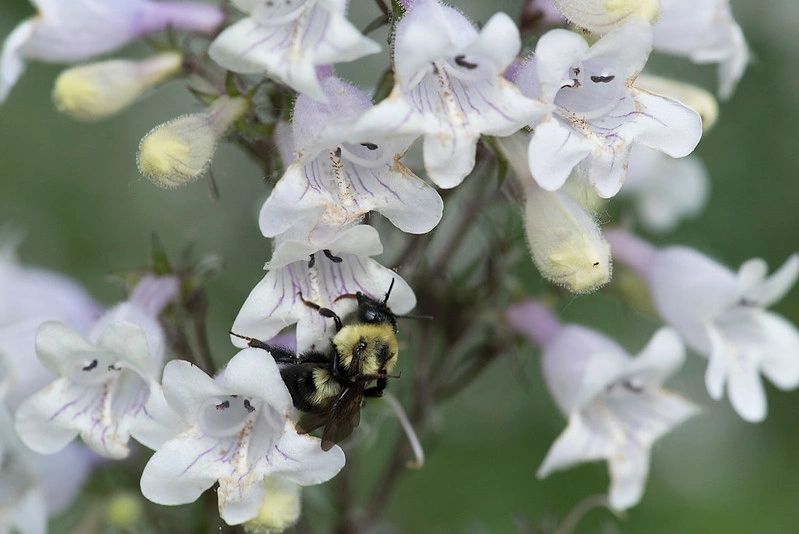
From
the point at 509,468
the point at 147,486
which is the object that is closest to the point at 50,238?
the point at 509,468

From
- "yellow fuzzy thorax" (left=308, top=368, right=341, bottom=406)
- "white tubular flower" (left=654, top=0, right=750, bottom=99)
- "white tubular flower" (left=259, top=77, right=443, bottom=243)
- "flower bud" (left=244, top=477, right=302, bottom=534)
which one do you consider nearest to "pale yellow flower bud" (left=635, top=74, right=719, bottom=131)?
"white tubular flower" (left=654, top=0, right=750, bottom=99)

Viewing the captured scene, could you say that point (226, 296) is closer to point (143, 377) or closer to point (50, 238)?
point (50, 238)

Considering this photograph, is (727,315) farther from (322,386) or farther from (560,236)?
(322,386)

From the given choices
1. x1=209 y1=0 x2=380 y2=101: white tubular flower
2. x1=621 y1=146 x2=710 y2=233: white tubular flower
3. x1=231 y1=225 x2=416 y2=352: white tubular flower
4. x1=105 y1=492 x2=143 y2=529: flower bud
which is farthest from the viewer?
x1=621 y1=146 x2=710 y2=233: white tubular flower

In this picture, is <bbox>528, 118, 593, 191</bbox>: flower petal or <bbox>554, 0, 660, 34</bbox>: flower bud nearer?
<bbox>528, 118, 593, 191</bbox>: flower petal

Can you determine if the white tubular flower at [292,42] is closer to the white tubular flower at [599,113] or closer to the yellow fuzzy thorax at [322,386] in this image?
the white tubular flower at [599,113]

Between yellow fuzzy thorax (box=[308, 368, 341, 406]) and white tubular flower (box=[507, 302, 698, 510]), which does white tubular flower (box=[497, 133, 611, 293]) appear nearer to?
white tubular flower (box=[507, 302, 698, 510])

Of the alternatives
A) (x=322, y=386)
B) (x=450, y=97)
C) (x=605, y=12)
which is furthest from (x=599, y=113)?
(x=322, y=386)
